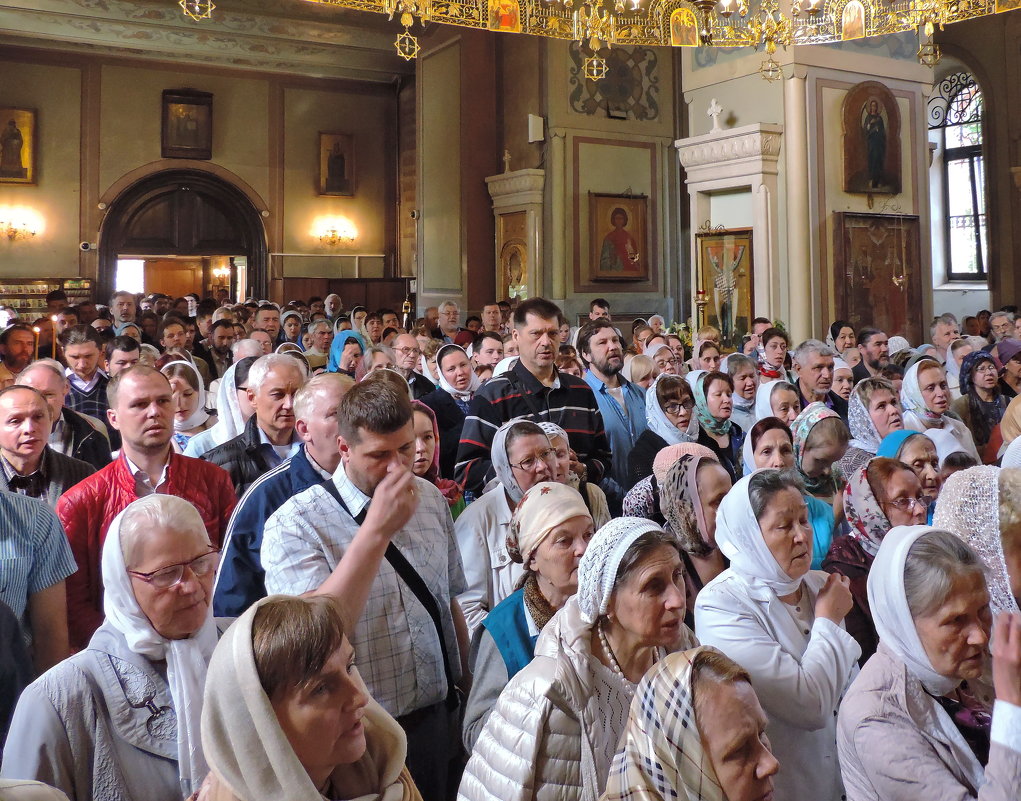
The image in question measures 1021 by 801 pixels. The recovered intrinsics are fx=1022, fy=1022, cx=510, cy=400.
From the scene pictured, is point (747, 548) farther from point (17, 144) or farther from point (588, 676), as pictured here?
point (17, 144)

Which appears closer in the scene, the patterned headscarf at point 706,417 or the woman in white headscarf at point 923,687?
the woman in white headscarf at point 923,687

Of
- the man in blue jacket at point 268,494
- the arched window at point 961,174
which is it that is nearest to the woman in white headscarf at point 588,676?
the man in blue jacket at point 268,494

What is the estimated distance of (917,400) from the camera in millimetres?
6520

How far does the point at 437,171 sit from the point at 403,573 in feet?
57.0

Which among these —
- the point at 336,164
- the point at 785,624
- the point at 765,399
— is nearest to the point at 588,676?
the point at 785,624

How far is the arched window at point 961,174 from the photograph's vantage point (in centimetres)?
2027

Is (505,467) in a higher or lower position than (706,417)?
lower

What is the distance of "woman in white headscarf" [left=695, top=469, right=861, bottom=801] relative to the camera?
2781mm

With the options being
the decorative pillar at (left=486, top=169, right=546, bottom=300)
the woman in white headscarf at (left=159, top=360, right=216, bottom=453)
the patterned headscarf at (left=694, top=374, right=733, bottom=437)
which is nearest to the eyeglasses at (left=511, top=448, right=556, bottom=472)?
the patterned headscarf at (left=694, top=374, right=733, bottom=437)

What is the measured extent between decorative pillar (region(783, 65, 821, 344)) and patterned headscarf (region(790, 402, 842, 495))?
29.7 ft

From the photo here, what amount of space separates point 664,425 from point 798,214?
892 cm

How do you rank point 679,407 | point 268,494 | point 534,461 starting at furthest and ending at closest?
point 679,407, point 534,461, point 268,494

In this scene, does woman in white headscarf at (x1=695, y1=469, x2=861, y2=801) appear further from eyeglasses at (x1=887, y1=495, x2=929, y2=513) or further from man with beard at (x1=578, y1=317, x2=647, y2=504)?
man with beard at (x1=578, y1=317, x2=647, y2=504)

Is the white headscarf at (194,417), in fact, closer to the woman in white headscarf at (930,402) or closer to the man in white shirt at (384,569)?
the man in white shirt at (384,569)
